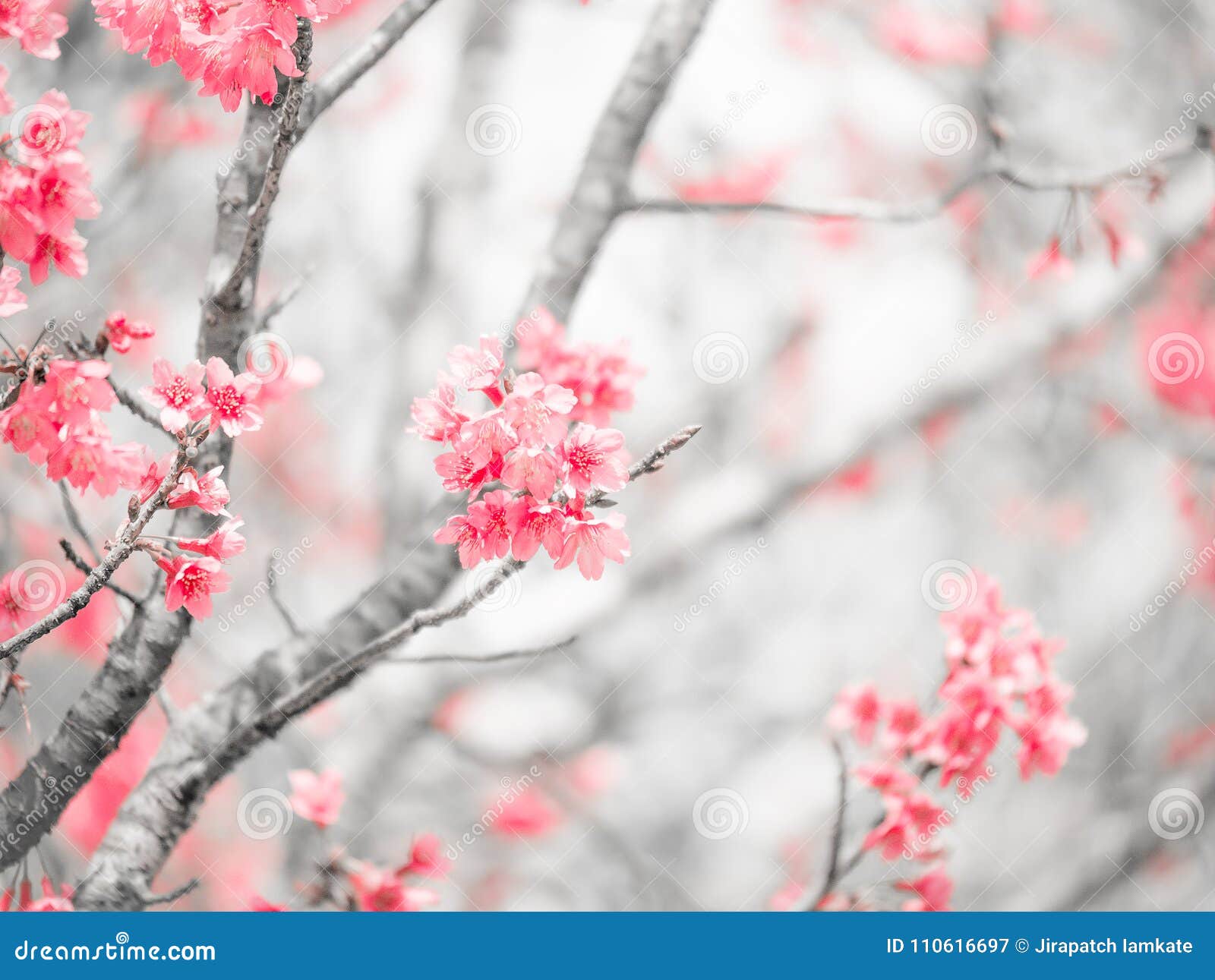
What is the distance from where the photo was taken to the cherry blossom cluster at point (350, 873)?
0.98 metres

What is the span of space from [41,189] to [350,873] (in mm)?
788

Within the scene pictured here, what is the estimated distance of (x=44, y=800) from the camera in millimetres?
834

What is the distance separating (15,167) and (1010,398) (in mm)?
1729

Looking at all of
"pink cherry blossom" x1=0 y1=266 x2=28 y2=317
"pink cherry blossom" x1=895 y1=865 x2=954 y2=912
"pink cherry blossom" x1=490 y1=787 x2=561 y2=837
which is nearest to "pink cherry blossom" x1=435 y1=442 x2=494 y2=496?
"pink cherry blossom" x1=0 y1=266 x2=28 y2=317

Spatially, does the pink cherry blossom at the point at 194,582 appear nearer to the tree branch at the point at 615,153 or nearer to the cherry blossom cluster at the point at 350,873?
the cherry blossom cluster at the point at 350,873

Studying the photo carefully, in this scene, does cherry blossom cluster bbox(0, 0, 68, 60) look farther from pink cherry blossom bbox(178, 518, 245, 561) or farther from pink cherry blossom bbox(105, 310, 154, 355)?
pink cherry blossom bbox(178, 518, 245, 561)

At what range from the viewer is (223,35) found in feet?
2.18

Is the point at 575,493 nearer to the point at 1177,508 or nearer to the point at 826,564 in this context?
the point at 826,564

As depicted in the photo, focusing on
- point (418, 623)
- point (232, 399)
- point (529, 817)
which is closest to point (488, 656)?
point (418, 623)

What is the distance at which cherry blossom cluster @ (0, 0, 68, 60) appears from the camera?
0.77 metres

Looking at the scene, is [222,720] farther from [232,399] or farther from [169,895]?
[232,399]

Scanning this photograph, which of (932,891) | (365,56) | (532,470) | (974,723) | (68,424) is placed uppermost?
(365,56)

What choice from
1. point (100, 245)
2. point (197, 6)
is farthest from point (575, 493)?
point (100, 245)

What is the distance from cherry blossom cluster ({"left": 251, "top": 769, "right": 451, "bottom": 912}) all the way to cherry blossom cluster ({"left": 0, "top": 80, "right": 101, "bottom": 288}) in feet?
1.91
